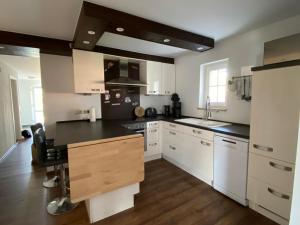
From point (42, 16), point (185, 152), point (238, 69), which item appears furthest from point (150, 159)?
point (42, 16)

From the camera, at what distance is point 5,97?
4.08 metres

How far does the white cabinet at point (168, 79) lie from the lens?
370 cm

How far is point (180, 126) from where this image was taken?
2938mm

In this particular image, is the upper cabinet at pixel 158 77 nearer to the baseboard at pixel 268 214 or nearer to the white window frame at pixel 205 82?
the white window frame at pixel 205 82

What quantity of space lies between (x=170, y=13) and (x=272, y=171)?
205cm

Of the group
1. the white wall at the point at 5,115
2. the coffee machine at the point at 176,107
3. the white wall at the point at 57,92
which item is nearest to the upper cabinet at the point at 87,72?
the white wall at the point at 57,92

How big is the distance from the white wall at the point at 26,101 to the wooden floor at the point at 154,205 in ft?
19.3

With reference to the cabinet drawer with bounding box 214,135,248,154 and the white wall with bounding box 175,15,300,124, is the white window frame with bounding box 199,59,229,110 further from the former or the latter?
the cabinet drawer with bounding box 214,135,248,154

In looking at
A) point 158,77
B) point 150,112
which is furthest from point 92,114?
point 158,77

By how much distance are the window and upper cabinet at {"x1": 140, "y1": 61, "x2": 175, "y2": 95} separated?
81 cm

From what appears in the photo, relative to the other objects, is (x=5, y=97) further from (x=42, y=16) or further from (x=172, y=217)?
(x=172, y=217)

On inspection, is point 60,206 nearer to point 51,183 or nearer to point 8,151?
point 51,183

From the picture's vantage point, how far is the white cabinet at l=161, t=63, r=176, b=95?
3701 millimetres

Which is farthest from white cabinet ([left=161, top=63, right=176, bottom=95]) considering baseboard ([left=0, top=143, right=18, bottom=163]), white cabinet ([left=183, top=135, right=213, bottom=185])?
baseboard ([left=0, top=143, right=18, bottom=163])
